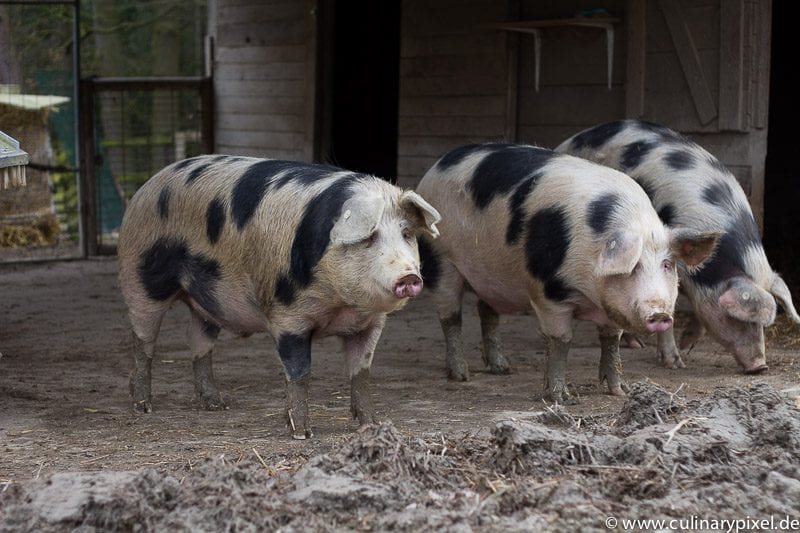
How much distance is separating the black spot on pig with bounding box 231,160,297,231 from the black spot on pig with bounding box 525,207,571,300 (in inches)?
52.0

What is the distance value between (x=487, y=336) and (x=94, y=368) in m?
2.47

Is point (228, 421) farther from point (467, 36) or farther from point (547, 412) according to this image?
point (467, 36)

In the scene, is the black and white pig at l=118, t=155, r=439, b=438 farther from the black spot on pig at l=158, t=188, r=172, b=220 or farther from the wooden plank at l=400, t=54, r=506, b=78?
the wooden plank at l=400, t=54, r=506, b=78

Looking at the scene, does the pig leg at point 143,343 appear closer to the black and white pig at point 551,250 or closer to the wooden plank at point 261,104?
the black and white pig at point 551,250

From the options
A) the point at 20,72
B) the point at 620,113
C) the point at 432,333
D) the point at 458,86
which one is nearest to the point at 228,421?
the point at 432,333

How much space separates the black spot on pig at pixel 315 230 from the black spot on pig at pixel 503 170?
136 centimetres

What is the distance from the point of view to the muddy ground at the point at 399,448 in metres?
3.85

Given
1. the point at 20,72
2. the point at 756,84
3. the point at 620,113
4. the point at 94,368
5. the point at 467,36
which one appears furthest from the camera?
the point at 20,72

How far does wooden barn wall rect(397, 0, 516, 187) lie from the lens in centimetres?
1020

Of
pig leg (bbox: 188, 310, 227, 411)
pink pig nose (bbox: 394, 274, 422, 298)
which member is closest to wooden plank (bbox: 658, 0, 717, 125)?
pig leg (bbox: 188, 310, 227, 411)

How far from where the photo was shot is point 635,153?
300 inches

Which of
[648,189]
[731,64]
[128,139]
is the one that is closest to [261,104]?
[128,139]

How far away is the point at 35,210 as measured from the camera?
12.9 metres

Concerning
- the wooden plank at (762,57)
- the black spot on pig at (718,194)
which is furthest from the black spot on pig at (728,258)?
the wooden plank at (762,57)
